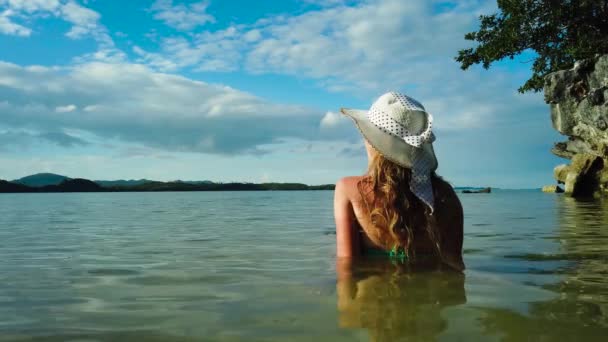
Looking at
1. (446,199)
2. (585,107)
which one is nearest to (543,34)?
(585,107)

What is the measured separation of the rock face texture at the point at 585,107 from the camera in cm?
2442

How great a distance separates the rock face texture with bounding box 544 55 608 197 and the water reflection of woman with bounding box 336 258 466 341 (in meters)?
23.8

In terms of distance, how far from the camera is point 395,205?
4.00 meters

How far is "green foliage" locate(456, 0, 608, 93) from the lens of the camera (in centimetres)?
2528

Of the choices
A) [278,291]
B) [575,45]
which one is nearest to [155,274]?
[278,291]

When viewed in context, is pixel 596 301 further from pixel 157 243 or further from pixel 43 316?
pixel 157 243

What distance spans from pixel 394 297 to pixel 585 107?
26.6 metres

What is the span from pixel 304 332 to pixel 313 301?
785mm

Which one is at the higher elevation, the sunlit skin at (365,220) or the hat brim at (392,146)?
the hat brim at (392,146)

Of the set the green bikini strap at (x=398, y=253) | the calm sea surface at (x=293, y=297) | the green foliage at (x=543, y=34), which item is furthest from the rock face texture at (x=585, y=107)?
the green bikini strap at (x=398, y=253)

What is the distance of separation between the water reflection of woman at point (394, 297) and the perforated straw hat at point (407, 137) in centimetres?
71

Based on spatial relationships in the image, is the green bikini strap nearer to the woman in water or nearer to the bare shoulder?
the woman in water

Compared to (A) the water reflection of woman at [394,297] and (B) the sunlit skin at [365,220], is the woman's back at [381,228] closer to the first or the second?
(B) the sunlit skin at [365,220]

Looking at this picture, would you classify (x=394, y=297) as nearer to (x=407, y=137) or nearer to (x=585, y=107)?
(x=407, y=137)
